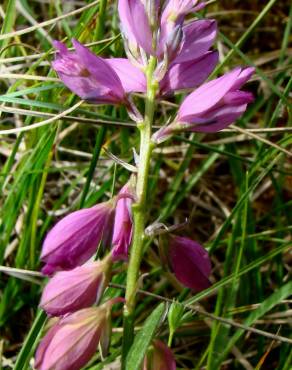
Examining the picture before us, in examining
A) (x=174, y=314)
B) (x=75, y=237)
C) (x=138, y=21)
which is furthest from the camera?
(x=174, y=314)

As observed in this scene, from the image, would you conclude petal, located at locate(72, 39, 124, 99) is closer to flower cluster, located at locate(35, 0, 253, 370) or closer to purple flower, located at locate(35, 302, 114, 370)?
flower cluster, located at locate(35, 0, 253, 370)

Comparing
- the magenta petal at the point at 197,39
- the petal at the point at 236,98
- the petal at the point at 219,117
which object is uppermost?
the magenta petal at the point at 197,39

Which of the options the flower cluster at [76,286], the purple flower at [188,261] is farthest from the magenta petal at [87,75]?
the purple flower at [188,261]

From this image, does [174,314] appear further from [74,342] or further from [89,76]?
[89,76]

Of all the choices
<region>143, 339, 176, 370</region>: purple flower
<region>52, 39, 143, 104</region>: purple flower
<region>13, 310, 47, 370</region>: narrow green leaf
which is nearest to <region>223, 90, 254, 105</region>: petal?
<region>52, 39, 143, 104</region>: purple flower

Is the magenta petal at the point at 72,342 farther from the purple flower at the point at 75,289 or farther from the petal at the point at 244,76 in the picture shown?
the petal at the point at 244,76

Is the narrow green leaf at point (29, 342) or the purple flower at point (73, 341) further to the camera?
the narrow green leaf at point (29, 342)

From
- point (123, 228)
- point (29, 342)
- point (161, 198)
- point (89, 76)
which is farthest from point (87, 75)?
point (161, 198)
